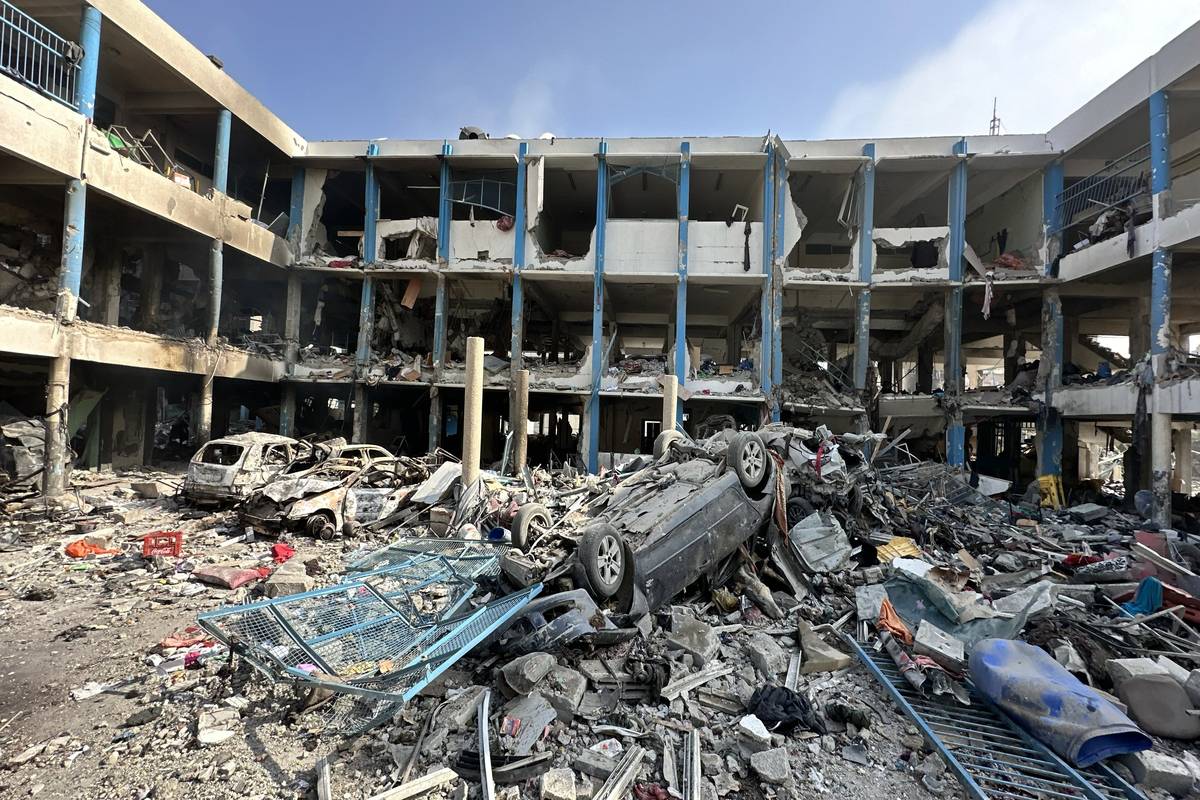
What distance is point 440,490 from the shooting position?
31.0 feet

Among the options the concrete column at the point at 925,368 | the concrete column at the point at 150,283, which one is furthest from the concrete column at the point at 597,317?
the concrete column at the point at 150,283

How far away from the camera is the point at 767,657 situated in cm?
442

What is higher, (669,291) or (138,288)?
(669,291)

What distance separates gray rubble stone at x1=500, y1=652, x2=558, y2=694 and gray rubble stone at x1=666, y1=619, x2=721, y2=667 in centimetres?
136

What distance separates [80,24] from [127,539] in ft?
36.0

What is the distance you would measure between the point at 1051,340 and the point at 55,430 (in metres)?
24.0

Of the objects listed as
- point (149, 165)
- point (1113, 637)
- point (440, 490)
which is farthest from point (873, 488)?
point (149, 165)

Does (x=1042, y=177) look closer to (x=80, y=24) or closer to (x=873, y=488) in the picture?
(x=873, y=488)

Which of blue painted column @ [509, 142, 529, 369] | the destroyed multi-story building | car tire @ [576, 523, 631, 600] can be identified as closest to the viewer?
car tire @ [576, 523, 631, 600]

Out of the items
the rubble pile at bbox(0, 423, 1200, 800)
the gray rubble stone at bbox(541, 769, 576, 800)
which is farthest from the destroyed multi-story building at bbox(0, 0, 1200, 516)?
the gray rubble stone at bbox(541, 769, 576, 800)

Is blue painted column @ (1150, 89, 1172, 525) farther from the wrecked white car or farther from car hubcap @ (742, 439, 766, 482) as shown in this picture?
the wrecked white car

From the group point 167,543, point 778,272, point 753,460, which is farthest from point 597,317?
point 167,543

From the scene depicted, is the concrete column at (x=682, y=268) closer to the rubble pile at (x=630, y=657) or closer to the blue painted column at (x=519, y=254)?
the blue painted column at (x=519, y=254)

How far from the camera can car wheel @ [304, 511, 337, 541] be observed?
328 inches
